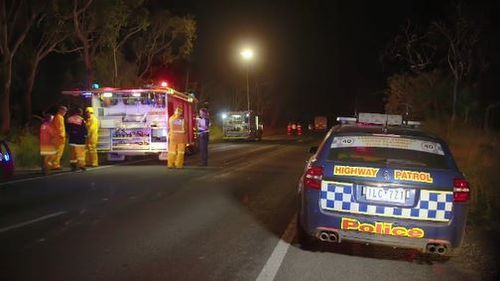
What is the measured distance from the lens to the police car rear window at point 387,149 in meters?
7.07

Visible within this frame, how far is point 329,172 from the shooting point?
6867 mm

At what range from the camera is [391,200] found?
263 inches

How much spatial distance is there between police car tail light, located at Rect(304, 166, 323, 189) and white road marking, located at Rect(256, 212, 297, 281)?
0.92 metres

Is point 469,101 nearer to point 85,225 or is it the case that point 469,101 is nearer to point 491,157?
point 491,157

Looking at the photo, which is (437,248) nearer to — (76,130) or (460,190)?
(460,190)

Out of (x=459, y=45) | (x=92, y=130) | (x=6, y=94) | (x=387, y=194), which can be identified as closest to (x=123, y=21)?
(x=6, y=94)

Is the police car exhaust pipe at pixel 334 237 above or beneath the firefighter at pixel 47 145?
beneath

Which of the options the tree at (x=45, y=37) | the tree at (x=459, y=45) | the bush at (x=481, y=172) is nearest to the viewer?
the bush at (x=481, y=172)

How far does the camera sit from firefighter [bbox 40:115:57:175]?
1554 centimetres

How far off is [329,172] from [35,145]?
1580 centimetres

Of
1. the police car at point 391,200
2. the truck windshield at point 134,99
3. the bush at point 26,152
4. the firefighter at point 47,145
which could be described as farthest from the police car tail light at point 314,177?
the bush at point 26,152

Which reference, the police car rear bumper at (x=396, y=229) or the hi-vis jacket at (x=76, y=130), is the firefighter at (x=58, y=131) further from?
the police car rear bumper at (x=396, y=229)

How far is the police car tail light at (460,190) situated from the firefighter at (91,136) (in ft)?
42.7

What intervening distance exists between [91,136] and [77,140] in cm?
123
